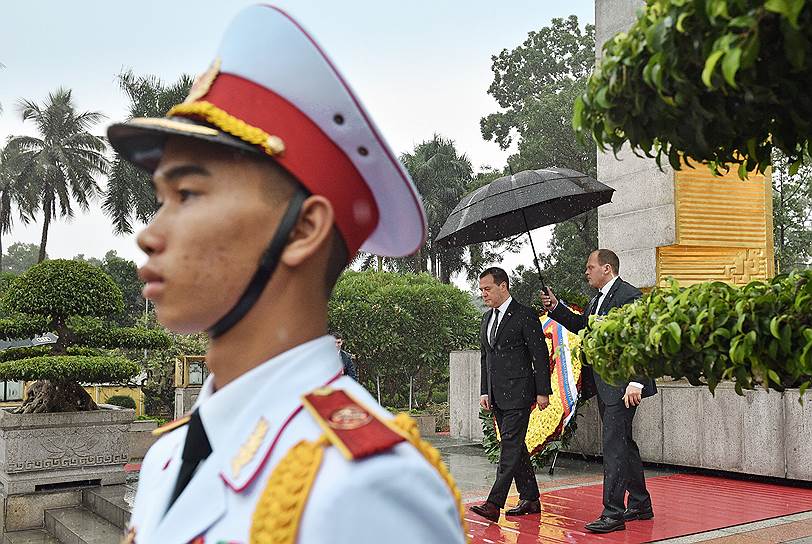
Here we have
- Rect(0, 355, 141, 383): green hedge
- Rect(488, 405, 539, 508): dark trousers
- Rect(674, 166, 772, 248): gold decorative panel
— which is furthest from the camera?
Rect(674, 166, 772, 248): gold decorative panel

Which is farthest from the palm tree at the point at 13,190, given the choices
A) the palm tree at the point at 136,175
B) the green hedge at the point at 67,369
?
the green hedge at the point at 67,369

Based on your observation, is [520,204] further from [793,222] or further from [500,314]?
[793,222]

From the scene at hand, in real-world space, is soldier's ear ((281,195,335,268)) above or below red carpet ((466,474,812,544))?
above

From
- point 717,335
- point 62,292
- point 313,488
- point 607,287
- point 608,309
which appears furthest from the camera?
point 62,292

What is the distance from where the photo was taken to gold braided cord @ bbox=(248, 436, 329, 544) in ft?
3.41

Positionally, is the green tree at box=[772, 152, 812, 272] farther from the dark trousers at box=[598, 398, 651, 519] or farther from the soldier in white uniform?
the soldier in white uniform

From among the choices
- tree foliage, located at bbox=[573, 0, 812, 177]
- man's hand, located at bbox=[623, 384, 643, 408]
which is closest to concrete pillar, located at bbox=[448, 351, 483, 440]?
man's hand, located at bbox=[623, 384, 643, 408]

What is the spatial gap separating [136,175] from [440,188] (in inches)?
539

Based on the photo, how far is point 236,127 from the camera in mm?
1255

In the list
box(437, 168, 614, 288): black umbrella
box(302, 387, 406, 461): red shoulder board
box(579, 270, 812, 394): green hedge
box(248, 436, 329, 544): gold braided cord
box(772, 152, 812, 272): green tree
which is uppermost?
box(772, 152, 812, 272): green tree

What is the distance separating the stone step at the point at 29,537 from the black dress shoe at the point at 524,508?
378cm

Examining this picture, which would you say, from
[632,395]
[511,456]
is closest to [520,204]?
[632,395]

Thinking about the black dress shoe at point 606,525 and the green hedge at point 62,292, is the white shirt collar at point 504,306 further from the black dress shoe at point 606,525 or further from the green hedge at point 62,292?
the green hedge at point 62,292

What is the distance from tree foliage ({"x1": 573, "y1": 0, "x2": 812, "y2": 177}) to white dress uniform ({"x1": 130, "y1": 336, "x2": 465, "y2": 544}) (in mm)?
938
